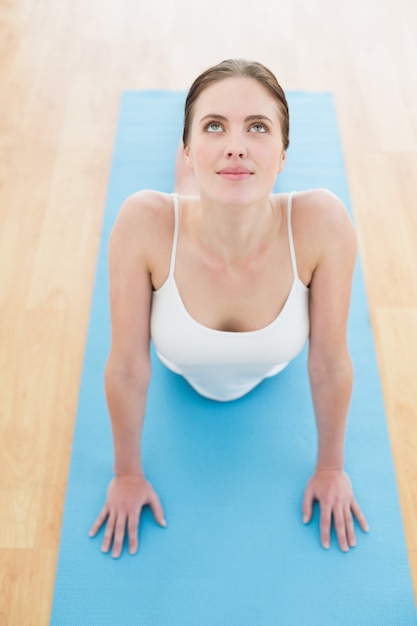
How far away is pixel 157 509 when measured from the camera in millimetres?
1625

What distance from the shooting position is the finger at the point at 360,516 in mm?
1620

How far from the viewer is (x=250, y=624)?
1.48m

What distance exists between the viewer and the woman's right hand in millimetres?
1583

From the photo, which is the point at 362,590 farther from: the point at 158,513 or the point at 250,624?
the point at 158,513

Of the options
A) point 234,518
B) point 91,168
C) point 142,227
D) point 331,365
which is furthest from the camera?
point 91,168

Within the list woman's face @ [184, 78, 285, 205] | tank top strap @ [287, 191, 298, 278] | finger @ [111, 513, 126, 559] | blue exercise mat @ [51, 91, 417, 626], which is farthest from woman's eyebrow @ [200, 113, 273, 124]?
finger @ [111, 513, 126, 559]

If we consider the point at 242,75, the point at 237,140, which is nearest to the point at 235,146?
the point at 237,140

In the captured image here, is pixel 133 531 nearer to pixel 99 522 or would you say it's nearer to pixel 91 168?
pixel 99 522

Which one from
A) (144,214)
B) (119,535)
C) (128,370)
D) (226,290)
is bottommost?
(119,535)

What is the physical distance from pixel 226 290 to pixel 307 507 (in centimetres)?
59

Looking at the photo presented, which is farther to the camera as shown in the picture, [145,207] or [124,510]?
[124,510]

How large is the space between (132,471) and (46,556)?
0.95 feet

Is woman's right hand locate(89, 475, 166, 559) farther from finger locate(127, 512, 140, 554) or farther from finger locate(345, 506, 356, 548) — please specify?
finger locate(345, 506, 356, 548)

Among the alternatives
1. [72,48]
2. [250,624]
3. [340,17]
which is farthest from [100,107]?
[250,624]
